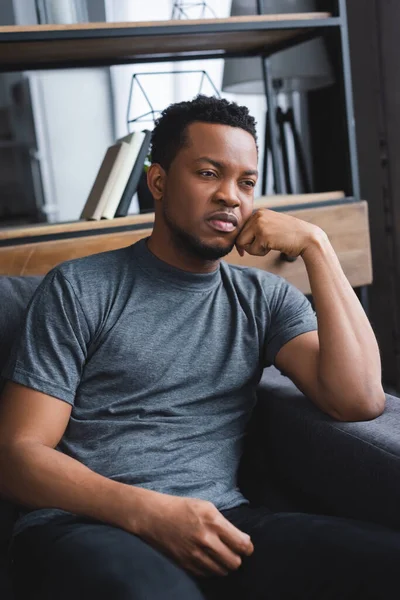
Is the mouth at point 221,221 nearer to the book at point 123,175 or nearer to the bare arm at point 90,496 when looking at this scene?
the bare arm at point 90,496

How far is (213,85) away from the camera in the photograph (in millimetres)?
2500

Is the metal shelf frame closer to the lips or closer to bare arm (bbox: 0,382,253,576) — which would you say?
the lips

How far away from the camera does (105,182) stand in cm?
204

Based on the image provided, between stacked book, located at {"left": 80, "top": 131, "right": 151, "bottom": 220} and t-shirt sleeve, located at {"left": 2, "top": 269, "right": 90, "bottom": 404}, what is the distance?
2.49 ft

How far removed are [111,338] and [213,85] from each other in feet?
4.77

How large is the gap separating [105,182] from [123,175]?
0.05 m

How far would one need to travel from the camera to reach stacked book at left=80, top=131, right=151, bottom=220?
2.00 meters

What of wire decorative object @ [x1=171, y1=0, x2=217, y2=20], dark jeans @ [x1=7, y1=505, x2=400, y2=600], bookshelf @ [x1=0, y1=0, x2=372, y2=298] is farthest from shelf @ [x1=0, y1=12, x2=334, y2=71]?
dark jeans @ [x1=7, y1=505, x2=400, y2=600]

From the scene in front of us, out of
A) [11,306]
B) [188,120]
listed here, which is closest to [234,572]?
[11,306]

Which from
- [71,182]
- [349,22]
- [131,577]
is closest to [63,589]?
[131,577]

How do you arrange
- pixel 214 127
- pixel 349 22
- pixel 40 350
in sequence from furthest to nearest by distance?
1. pixel 349 22
2. pixel 214 127
3. pixel 40 350

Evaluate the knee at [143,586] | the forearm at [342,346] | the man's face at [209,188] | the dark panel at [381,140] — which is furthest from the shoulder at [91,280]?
the dark panel at [381,140]

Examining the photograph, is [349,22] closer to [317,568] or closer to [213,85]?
[213,85]

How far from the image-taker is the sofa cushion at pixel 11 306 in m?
1.41
